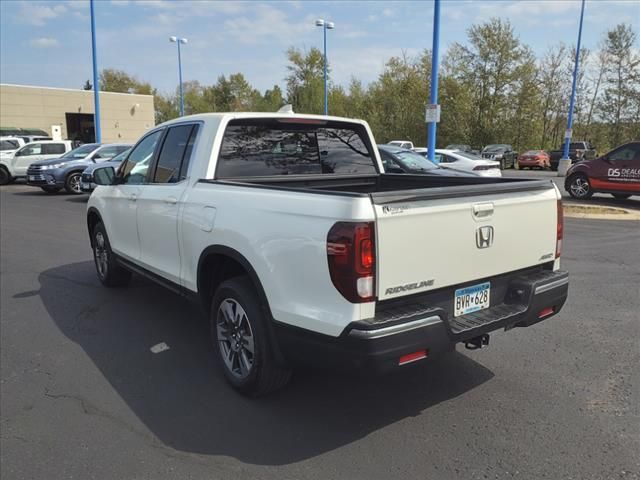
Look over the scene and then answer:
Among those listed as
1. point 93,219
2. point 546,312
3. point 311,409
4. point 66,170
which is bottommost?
point 311,409

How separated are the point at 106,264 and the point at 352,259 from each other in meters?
4.48

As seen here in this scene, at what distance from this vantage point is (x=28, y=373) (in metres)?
4.05

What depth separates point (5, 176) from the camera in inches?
861

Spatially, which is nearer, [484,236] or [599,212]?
[484,236]

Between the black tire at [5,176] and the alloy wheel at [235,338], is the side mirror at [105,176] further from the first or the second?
the black tire at [5,176]

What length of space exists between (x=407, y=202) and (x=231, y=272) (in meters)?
1.58

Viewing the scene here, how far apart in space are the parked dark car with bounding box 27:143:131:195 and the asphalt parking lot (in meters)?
13.0

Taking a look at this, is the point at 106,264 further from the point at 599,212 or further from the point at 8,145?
the point at 8,145

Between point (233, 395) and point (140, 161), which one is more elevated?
point (140, 161)

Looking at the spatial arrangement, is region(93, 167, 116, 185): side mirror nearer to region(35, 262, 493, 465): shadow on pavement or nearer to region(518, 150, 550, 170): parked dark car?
region(35, 262, 493, 465): shadow on pavement

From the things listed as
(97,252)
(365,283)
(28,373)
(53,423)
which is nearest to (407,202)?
(365,283)

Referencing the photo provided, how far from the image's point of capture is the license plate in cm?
318

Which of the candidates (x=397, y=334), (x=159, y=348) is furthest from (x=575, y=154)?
(x=397, y=334)

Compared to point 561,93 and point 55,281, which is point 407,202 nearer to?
point 55,281
